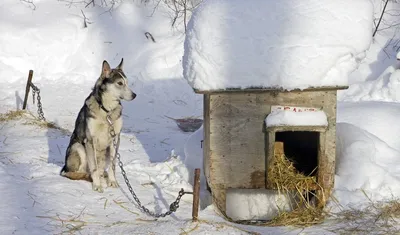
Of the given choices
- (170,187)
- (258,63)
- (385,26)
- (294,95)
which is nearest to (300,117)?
(294,95)

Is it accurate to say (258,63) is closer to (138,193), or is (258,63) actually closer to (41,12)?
(138,193)

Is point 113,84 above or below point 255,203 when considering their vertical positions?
above

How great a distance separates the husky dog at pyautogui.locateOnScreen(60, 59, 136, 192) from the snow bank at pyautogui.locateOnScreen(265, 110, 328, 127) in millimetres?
1616

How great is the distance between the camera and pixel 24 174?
6.06 meters

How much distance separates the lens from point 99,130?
19.7 feet

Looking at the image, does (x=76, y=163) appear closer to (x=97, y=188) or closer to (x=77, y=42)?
(x=97, y=188)

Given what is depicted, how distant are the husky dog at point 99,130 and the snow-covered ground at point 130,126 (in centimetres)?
22

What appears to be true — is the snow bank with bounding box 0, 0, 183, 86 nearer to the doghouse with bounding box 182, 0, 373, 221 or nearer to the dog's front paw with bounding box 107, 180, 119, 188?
the dog's front paw with bounding box 107, 180, 119, 188

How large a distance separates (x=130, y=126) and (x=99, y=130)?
3.52 metres

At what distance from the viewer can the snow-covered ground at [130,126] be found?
4.97 m

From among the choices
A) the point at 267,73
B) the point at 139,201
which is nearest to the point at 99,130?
the point at 139,201

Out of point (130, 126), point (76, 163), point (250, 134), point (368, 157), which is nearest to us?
point (250, 134)

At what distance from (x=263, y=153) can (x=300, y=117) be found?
46 cm

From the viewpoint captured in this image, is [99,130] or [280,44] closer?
[280,44]
